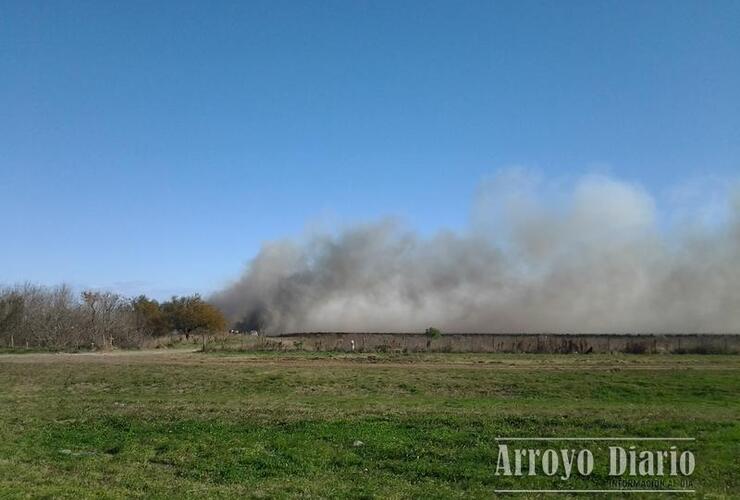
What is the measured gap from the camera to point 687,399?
26.3 m

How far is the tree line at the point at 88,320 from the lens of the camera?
78.2 m

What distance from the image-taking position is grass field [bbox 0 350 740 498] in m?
12.4

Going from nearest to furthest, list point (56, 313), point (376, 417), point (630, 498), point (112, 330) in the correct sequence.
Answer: point (630, 498), point (376, 417), point (112, 330), point (56, 313)

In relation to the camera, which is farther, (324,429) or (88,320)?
(88,320)

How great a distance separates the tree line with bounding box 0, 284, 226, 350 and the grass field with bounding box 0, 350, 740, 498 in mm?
46847

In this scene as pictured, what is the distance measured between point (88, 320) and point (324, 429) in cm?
7214

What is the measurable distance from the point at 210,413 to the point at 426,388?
1121 cm

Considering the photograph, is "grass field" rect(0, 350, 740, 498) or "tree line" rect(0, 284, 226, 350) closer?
"grass field" rect(0, 350, 740, 498)

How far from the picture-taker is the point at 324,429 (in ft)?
58.4

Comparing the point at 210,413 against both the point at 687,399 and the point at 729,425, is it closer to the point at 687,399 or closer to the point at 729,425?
the point at 729,425

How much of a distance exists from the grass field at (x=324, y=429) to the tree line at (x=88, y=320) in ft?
154

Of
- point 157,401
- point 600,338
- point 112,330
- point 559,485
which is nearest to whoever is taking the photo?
point 559,485

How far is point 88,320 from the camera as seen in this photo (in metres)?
82.2

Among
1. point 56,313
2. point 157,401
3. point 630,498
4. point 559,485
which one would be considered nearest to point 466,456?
point 559,485
